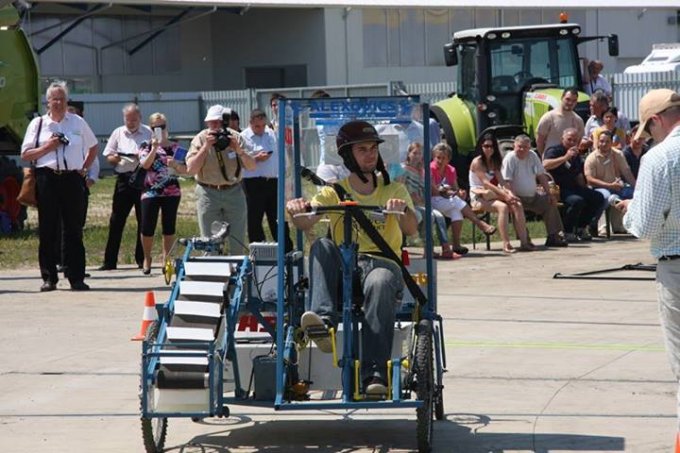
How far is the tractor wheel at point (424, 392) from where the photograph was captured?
286 inches

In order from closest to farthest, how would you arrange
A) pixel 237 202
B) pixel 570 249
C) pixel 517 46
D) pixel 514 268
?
pixel 237 202 < pixel 514 268 < pixel 570 249 < pixel 517 46

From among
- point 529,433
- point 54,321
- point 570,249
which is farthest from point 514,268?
point 529,433

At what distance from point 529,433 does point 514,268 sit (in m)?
8.11

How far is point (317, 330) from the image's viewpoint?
7.44m

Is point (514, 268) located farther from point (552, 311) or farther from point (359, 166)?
point (359, 166)

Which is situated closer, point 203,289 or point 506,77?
point 203,289

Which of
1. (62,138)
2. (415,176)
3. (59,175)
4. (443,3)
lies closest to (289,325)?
(415,176)

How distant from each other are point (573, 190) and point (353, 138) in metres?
11.7

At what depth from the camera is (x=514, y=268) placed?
52.2 feet

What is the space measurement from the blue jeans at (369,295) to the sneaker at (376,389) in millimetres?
34

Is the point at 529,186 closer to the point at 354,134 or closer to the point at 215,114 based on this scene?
the point at 215,114

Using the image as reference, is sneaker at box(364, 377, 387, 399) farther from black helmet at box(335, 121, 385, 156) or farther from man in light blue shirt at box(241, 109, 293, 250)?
man in light blue shirt at box(241, 109, 293, 250)

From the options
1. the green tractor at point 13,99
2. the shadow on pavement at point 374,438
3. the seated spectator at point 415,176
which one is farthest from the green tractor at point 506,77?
the shadow on pavement at point 374,438

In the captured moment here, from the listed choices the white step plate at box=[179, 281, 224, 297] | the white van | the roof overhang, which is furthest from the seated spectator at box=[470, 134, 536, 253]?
the white van
